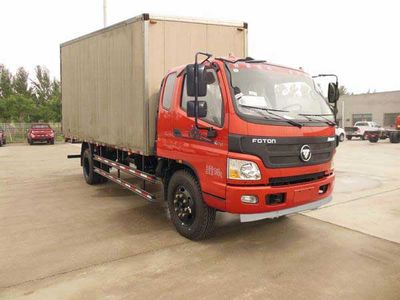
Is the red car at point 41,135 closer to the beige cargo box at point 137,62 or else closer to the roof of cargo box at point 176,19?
the beige cargo box at point 137,62

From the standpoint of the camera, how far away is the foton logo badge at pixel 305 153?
181 inches

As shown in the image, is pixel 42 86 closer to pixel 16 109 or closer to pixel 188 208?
pixel 16 109

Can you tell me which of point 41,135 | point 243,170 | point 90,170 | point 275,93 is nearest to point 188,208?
point 243,170

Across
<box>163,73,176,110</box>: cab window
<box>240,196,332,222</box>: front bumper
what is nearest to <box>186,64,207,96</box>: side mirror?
<box>163,73,176,110</box>: cab window

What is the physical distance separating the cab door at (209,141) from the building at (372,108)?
130 ft

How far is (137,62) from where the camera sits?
6.01m

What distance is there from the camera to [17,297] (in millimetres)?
3600

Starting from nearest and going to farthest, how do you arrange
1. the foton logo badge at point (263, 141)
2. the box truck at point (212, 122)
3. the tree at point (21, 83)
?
the foton logo badge at point (263, 141) < the box truck at point (212, 122) < the tree at point (21, 83)

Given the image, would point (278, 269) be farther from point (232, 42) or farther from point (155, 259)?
point (232, 42)

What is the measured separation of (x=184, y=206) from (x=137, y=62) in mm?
2524

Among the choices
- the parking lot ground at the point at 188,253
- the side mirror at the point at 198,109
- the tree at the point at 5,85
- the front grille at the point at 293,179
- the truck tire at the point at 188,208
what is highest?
the tree at the point at 5,85

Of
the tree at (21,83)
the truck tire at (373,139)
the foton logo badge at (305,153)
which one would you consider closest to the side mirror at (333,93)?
the foton logo badge at (305,153)

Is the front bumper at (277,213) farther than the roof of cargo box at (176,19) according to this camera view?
No

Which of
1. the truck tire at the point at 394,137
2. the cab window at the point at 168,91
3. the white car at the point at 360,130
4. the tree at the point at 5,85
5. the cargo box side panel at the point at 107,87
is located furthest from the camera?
the tree at the point at 5,85
